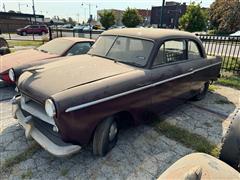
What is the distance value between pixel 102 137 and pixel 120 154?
1.58 ft

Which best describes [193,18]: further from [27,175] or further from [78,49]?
[27,175]

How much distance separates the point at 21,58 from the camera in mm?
5609

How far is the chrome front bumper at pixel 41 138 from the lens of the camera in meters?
2.48

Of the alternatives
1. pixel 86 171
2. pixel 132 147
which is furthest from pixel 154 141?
pixel 86 171

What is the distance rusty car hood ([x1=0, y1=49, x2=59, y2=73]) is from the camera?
5209 mm

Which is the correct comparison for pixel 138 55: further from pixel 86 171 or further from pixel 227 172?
pixel 227 172

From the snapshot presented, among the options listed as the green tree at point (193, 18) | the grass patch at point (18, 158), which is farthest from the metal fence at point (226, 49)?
the green tree at point (193, 18)

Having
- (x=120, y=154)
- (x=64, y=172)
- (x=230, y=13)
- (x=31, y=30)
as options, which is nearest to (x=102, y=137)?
(x=120, y=154)

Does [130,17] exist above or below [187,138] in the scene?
above

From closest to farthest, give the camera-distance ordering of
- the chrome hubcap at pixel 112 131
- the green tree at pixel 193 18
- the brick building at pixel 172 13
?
the chrome hubcap at pixel 112 131
the green tree at pixel 193 18
the brick building at pixel 172 13

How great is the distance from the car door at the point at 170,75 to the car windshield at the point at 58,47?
3098mm

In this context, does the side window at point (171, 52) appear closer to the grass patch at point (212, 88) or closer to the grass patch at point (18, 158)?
the grass patch at point (18, 158)

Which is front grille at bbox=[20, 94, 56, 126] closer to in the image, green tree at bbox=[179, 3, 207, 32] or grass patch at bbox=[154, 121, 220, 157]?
grass patch at bbox=[154, 121, 220, 157]

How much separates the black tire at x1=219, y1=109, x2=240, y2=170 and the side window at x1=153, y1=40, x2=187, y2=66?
60.8 inches
